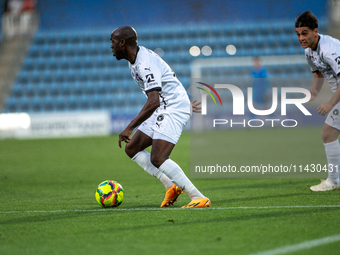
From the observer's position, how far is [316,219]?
4039 millimetres

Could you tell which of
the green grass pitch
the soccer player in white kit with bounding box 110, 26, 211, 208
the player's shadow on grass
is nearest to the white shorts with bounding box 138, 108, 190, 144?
the soccer player in white kit with bounding box 110, 26, 211, 208

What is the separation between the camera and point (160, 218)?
4.37 m

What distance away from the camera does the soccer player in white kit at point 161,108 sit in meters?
4.65

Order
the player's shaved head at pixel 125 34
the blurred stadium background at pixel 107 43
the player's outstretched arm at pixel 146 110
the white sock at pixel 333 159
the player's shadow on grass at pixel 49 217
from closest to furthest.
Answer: the player's shadow on grass at pixel 49 217
the player's outstretched arm at pixel 146 110
the player's shaved head at pixel 125 34
the white sock at pixel 333 159
the blurred stadium background at pixel 107 43

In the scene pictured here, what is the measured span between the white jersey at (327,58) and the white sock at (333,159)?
0.71 metres

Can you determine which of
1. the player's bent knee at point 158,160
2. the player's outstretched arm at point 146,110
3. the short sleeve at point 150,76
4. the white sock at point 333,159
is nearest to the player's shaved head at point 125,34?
the short sleeve at point 150,76

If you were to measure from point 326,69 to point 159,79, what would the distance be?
7.27ft

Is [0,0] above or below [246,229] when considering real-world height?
above

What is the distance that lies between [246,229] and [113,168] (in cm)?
609

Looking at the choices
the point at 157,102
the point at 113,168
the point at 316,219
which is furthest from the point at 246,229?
the point at 113,168

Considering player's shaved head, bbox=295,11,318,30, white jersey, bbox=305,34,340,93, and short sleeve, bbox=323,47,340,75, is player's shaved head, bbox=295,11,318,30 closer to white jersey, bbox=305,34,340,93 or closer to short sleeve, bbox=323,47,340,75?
white jersey, bbox=305,34,340,93

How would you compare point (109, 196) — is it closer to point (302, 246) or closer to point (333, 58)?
point (302, 246)

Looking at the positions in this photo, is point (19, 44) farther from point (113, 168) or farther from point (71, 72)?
point (113, 168)

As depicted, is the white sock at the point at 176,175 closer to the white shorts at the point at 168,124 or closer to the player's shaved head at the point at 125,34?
the white shorts at the point at 168,124
